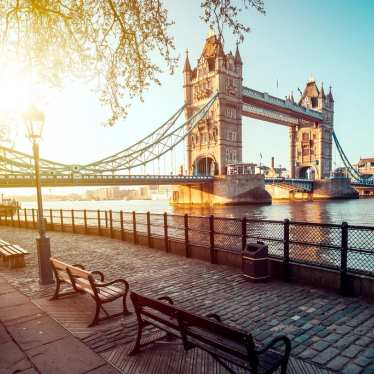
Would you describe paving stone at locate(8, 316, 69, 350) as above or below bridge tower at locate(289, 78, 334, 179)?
below

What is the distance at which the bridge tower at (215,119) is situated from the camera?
65.7m

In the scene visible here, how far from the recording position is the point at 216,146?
2606 inches

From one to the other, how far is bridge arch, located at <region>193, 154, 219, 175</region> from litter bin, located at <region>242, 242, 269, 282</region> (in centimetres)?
5986

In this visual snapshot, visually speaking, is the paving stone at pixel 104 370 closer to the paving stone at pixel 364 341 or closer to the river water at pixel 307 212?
the paving stone at pixel 364 341

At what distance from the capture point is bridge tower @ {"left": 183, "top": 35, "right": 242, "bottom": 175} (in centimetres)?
6569

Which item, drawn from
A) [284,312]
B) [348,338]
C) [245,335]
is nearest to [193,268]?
[284,312]

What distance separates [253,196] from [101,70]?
4974 centimetres

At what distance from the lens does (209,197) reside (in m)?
56.4

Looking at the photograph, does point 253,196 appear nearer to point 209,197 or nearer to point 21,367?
point 209,197

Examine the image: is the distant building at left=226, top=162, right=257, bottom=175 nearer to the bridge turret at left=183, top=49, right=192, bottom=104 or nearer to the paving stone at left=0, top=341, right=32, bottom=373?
the bridge turret at left=183, top=49, right=192, bottom=104

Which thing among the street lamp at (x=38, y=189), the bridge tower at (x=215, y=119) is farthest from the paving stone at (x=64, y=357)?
the bridge tower at (x=215, y=119)

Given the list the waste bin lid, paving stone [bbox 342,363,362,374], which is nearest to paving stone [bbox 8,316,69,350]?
paving stone [bbox 342,363,362,374]

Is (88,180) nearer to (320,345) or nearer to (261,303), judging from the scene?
(261,303)

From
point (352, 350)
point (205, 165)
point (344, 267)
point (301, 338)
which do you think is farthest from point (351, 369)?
point (205, 165)
